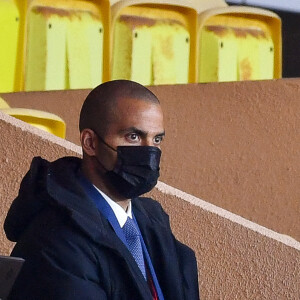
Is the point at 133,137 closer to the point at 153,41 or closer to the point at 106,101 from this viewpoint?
the point at 106,101

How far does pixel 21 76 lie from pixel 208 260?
108 cm

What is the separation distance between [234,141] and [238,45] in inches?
26.9

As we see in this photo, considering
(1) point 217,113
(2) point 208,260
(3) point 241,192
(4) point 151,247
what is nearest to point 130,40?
(1) point 217,113

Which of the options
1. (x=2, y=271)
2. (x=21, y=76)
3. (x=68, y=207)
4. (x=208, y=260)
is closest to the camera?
(x=2, y=271)

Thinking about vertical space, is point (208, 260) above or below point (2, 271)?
below

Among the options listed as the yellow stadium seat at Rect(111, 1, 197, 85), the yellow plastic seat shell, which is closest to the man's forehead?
the yellow plastic seat shell

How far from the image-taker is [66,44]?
3.14 metres

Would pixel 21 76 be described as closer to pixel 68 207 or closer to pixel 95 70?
pixel 95 70

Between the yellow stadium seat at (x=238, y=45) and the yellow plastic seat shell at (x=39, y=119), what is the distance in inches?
35.5

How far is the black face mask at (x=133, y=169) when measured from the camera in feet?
4.86

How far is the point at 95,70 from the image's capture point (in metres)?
3.18

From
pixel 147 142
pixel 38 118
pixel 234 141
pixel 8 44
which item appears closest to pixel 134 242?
pixel 147 142

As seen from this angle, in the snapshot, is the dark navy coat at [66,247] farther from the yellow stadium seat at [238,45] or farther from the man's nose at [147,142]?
the yellow stadium seat at [238,45]

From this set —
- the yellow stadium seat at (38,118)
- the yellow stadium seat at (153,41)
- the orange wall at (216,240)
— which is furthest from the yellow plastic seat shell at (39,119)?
the yellow stadium seat at (153,41)
